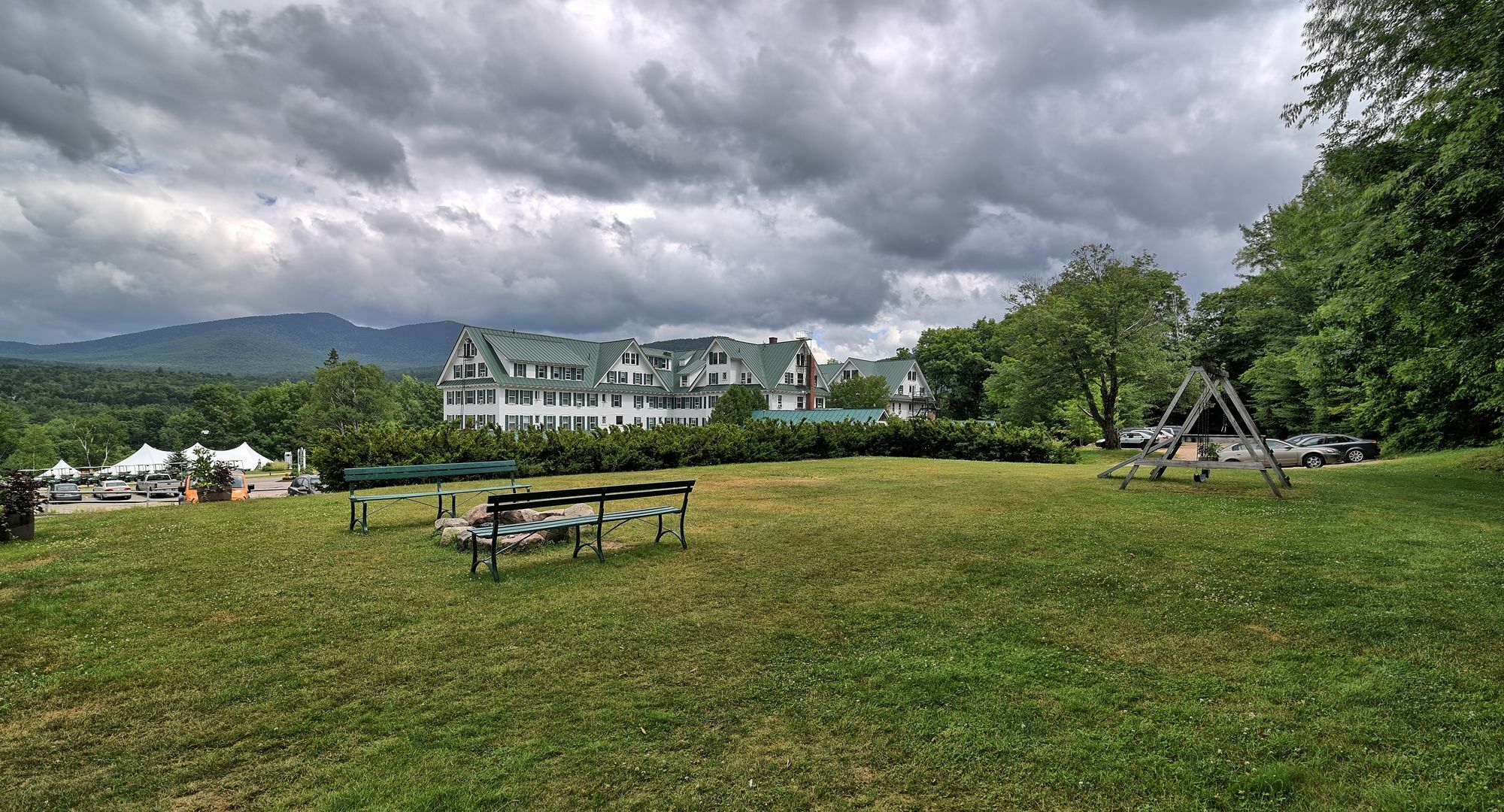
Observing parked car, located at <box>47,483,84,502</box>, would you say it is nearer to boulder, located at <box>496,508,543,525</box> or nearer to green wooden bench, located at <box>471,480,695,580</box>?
boulder, located at <box>496,508,543,525</box>

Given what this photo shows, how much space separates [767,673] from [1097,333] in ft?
117

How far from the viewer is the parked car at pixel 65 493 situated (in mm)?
45906

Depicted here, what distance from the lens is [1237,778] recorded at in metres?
3.58

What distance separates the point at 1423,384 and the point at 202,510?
94.7 feet

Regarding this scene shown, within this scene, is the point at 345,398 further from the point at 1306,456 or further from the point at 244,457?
the point at 1306,456

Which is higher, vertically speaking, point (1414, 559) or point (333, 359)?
point (333, 359)

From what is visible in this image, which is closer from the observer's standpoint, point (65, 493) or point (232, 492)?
point (232, 492)

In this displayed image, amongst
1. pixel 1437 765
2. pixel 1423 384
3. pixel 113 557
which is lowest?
pixel 1437 765

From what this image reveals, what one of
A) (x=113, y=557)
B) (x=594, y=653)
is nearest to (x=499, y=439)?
(x=113, y=557)

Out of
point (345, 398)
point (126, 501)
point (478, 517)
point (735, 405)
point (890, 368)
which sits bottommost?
point (126, 501)

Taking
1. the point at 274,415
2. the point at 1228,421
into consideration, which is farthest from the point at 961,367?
the point at 274,415

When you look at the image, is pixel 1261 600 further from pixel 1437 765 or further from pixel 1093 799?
pixel 1093 799

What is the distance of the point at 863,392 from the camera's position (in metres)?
59.6

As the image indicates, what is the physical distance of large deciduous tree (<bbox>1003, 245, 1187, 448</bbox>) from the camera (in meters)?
36.2
